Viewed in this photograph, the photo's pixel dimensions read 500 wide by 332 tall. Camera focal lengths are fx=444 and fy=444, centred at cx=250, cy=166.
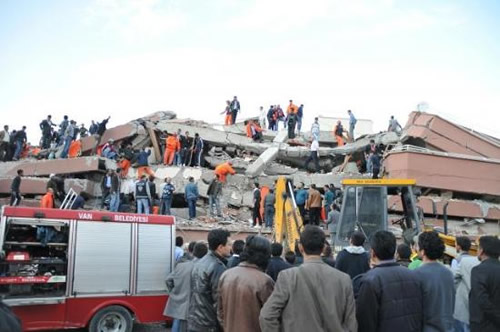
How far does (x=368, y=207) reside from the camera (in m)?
8.77

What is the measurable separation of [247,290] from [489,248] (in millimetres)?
2534

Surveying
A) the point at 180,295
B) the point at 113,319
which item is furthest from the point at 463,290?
the point at 113,319

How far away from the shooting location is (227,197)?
705 inches

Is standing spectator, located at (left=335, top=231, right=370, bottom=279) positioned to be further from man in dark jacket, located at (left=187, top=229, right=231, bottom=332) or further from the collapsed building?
the collapsed building

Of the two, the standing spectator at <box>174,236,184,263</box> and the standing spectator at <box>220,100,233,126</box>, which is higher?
the standing spectator at <box>220,100,233,126</box>

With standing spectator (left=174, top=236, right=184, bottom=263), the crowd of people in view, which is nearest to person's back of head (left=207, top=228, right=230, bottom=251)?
the crowd of people

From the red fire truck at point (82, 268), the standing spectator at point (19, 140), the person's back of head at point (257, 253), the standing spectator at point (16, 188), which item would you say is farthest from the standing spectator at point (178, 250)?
the standing spectator at point (19, 140)

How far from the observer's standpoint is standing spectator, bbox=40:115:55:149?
2277 cm

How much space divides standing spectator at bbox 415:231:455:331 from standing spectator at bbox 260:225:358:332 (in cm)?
92

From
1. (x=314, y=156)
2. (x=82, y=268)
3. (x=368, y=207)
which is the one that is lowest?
(x=82, y=268)

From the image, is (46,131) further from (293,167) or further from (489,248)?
(489,248)

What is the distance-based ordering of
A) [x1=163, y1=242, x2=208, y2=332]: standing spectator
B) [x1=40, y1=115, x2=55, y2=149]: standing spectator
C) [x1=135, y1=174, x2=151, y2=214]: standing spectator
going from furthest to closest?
1. [x1=40, y1=115, x2=55, y2=149]: standing spectator
2. [x1=135, y1=174, x2=151, y2=214]: standing spectator
3. [x1=163, y1=242, x2=208, y2=332]: standing spectator

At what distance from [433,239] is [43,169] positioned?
1845 cm

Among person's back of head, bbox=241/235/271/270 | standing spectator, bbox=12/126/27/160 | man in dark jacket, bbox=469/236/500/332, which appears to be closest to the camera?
person's back of head, bbox=241/235/271/270
